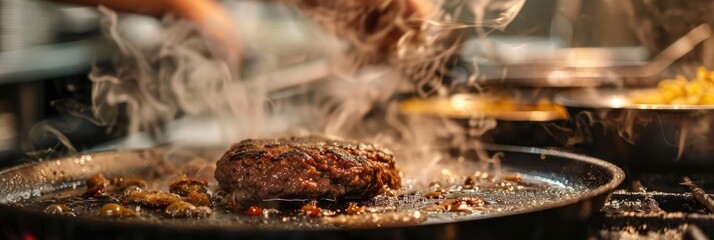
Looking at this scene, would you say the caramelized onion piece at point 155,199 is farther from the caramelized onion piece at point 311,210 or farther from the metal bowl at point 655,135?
the metal bowl at point 655,135

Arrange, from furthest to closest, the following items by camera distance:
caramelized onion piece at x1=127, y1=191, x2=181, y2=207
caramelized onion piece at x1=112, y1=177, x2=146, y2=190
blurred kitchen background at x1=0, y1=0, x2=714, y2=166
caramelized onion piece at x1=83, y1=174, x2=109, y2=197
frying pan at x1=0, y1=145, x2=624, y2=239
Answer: blurred kitchen background at x1=0, y1=0, x2=714, y2=166
caramelized onion piece at x1=112, y1=177, x2=146, y2=190
caramelized onion piece at x1=83, y1=174, x2=109, y2=197
caramelized onion piece at x1=127, y1=191, x2=181, y2=207
frying pan at x1=0, y1=145, x2=624, y2=239

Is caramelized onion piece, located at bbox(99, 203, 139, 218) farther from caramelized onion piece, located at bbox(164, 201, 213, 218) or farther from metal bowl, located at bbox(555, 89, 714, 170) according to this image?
metal bowl, located at bbox(555, 89, 714, 170)

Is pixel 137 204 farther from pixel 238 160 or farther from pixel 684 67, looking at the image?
pixel 684 67

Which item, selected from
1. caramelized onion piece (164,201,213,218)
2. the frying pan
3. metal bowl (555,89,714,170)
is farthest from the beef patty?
metal bowl (555,89,714,170)

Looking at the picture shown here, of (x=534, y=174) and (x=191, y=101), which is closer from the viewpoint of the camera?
(x=534, y=174)

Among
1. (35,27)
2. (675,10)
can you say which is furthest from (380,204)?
(675,10)

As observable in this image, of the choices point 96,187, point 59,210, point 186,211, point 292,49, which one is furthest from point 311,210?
point 292,49
